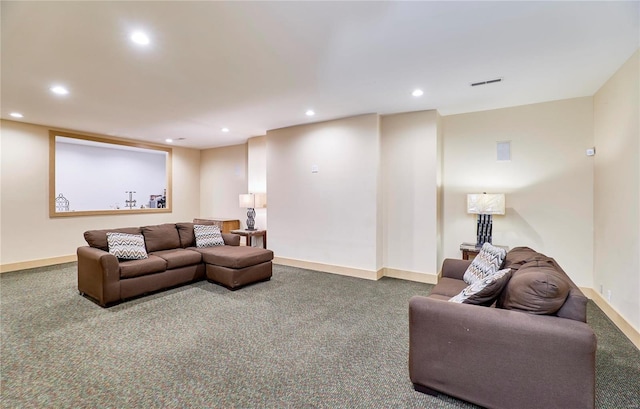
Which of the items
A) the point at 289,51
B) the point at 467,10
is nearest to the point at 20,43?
the point at 289,51

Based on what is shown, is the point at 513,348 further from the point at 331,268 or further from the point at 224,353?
the point at 331,268

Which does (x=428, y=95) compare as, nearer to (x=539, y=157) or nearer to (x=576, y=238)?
(x=539, y=157)

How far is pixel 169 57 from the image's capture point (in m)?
2.79

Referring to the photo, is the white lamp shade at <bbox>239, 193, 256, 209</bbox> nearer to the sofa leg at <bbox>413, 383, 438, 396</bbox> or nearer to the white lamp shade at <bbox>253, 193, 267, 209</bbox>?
the white lamp shade at <bbox>253, 193, 267, 209</bbox>

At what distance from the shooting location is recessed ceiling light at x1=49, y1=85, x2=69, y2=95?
356 cm

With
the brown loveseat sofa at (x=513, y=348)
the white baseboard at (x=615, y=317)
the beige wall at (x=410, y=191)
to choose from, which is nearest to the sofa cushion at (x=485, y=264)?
the brown loveseat sofa at (x=513, y=348)

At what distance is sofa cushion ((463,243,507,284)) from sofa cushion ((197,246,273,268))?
9.15ft

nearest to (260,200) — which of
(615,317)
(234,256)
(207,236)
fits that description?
(207,236)

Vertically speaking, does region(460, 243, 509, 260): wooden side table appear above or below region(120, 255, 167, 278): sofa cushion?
above

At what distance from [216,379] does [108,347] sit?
1182mm

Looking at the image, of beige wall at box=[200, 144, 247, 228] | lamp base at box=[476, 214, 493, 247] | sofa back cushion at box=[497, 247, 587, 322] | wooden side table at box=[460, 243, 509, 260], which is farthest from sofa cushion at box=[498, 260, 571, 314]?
beige wall at box=[200, 144, 247, 228]

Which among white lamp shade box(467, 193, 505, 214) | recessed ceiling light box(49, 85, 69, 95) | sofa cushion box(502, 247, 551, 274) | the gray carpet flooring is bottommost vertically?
the gray carpet flooring

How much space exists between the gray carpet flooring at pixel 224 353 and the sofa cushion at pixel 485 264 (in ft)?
2.71

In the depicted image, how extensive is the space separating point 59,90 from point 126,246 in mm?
2124
